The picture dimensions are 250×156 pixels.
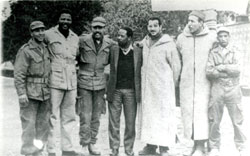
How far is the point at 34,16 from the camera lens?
5.20m

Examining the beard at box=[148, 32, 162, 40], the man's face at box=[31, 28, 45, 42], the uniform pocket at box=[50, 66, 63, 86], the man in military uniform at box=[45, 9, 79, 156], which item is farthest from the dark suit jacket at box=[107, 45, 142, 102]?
the man's face at box=[31, 28, 45, 42]

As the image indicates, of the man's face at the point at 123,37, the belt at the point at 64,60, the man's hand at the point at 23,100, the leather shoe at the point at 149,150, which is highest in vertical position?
the man's face at the point at 123,37

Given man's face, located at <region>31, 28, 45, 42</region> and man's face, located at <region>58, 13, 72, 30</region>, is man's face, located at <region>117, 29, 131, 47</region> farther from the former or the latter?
man's face, located at <region>31, 28, 45, 42</region>

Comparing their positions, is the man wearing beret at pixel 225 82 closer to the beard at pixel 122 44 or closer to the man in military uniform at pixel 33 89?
the beard at pixel 122 44

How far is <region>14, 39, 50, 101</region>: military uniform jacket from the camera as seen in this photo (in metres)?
3.82

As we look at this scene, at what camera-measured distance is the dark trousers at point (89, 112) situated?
4.12 metres

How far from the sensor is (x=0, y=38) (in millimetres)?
4473

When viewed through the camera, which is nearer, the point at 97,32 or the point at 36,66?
the point at 36,66

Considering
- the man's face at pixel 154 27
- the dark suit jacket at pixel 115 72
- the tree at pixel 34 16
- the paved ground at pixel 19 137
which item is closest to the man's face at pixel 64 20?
the dark suit jacket at pixel 115 72

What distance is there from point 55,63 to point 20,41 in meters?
1.73

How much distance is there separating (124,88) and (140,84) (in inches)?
7.9

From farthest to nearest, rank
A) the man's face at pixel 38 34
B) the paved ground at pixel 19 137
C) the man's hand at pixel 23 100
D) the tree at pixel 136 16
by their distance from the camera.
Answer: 1. the tree at pixel 136 16
2. the paved ground at pixel 19 137
3. the man's face at pixel 38 34
4. the man's hand at pixel 23 100

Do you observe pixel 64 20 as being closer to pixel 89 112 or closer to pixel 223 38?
pixel 89 112

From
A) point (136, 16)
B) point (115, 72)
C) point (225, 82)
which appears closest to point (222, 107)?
point (225, 82)
